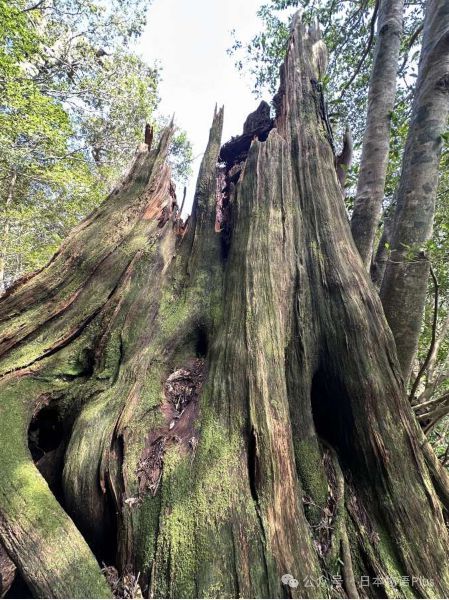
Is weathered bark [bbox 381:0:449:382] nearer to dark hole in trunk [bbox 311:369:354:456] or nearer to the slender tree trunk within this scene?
dark hole in trunk [bbox 311:369:354:456]

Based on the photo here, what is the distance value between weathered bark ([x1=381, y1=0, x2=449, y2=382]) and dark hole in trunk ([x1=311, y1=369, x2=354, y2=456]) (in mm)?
733

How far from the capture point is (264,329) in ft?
7.00

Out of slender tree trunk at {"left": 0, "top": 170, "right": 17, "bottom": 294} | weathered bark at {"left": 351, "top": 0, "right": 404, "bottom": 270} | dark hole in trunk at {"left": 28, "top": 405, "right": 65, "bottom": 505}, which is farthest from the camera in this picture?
slender tree trunk at {"left": 0, "top": 170, "right": 17, "bottom": 294}

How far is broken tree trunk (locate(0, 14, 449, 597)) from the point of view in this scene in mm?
1471

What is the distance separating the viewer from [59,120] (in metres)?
8.55

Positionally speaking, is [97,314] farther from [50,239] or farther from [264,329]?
[50,239]

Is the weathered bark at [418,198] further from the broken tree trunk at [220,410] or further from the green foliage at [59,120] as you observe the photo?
the green foliage at [59,120]

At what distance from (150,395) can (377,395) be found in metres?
1.24

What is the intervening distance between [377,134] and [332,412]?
280 centimetres

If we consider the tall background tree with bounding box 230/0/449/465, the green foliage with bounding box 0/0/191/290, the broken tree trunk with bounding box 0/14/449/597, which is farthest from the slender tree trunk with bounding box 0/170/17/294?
the broken tree trunk with bounding box 0/14/449/597

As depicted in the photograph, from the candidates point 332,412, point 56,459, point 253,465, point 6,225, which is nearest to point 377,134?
point 332,412

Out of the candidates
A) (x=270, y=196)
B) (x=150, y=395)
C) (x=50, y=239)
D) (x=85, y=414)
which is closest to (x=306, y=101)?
(x=270, y=196)

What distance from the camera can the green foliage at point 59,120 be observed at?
8281 millimetres

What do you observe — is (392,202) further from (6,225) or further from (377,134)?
(6,225)
